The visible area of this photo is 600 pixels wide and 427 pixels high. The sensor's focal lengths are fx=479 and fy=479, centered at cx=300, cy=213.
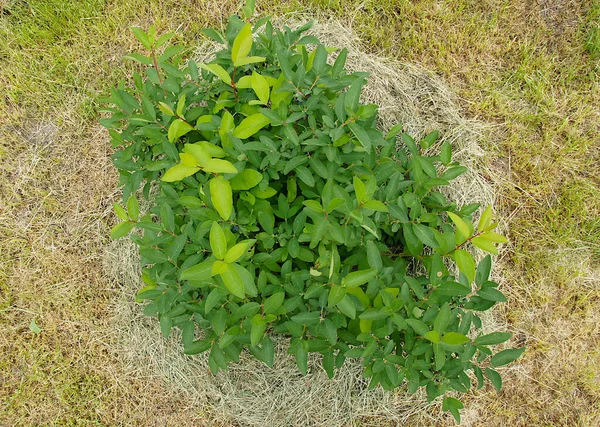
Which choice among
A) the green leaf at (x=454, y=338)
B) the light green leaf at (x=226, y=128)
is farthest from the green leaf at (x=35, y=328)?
the green leaf at (x=454, y=338)

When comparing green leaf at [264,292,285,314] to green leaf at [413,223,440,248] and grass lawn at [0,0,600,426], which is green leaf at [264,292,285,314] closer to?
green leaf at [413,223,440,248]

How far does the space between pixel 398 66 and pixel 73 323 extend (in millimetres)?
2469

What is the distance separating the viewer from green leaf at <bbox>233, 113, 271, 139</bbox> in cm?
156

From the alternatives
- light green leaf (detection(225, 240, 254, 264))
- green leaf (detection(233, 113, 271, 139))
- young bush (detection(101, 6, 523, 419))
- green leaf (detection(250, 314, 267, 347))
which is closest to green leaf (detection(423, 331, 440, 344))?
young bush (detection(101, 6, 523, 419))

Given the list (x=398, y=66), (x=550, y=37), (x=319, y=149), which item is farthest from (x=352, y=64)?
(x=550, y=37)

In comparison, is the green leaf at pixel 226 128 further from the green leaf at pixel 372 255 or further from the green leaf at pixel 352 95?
the green leaf at pixel 372 255

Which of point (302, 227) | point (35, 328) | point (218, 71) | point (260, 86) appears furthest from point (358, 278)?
point (35, 328)

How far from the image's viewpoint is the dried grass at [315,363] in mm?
2439

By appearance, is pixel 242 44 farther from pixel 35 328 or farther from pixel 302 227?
pixel 35 328

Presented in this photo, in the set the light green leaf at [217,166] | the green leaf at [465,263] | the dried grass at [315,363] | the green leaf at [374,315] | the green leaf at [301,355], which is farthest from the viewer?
the dried grass at [315,363]

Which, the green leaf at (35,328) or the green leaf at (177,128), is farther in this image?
the green leaf at (35,328)

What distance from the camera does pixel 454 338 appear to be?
1.50 meters

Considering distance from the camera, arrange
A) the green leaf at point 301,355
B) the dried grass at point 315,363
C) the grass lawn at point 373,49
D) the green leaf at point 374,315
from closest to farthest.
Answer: the green leaf at point 374,315, the green leaf at point 301,355, the dried grass at point 315,363, the grass lawn at point 373,49

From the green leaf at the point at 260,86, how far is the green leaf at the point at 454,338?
96 cm
